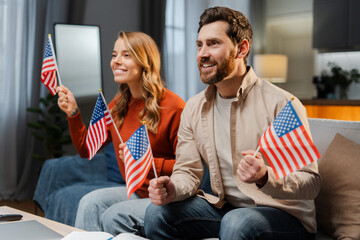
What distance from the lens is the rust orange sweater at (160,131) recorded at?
6.67 feet

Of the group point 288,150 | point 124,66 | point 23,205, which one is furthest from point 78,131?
point 23,205

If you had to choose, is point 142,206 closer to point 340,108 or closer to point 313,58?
point 340,108

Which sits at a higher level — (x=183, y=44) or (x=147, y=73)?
(x=183, y=44)

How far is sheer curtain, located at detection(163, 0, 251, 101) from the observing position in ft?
14.2

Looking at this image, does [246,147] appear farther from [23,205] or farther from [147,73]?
[23,205]

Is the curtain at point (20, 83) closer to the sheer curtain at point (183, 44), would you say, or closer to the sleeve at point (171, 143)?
the sheer curtain at point (183, 44)

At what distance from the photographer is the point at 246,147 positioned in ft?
5.33

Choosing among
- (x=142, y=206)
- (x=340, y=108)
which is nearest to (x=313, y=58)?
(x=340, y=108)

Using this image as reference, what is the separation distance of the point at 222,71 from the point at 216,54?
2.7 inches

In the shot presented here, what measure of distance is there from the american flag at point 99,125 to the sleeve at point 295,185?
0.71m

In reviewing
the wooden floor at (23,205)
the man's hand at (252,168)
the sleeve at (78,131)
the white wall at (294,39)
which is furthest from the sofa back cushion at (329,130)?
the wooden floor at (23,205)

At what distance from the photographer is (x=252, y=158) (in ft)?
4.26

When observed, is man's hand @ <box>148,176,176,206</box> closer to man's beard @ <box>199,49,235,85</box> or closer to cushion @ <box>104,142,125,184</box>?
Answer: man's beard @ <box>199,49,235,85</box>

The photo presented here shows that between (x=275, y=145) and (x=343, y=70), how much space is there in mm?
3455
